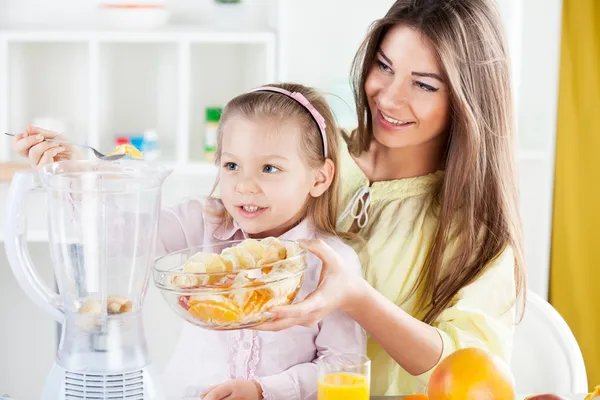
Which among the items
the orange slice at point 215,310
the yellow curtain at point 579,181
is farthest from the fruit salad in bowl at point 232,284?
the yellow curtain at point 579,181

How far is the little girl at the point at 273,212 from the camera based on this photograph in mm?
1380

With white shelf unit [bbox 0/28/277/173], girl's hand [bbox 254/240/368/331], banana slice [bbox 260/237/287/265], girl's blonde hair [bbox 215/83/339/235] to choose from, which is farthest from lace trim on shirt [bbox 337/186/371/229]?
white shelf unit [bbox 0/28/277/173]

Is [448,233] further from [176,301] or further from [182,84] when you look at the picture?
[182,84]

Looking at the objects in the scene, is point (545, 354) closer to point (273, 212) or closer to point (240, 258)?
point (273, 212)

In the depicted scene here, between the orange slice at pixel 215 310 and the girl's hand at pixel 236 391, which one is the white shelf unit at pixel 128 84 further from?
the orange slice at pixel 215 310

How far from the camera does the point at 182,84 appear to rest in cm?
277

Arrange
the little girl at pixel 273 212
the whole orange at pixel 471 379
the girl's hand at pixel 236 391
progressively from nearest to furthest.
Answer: the whole orange at pixel 471 379
the girl's hand at pixel 236 391
the little girl at pixel 273 212

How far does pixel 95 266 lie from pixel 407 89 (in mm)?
669

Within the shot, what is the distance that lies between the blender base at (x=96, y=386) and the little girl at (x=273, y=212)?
308 millimetres

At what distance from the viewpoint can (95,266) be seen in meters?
1.09

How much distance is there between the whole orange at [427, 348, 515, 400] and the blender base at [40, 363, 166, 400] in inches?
13.5

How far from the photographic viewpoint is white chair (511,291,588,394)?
5.24 feet

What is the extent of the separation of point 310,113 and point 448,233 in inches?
13.5

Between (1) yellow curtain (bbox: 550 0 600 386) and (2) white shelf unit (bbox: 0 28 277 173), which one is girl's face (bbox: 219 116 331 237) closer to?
(2) white shelf unit (bbox: 0 28 277 173)
